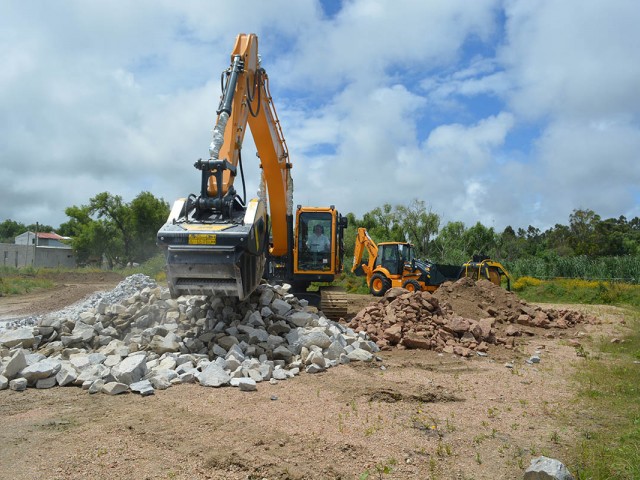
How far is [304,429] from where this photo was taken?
507 centimetres

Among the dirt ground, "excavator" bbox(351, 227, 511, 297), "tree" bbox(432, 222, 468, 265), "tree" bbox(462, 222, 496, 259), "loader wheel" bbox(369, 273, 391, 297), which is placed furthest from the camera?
"tree" bbox(462, 222, 496, 259)

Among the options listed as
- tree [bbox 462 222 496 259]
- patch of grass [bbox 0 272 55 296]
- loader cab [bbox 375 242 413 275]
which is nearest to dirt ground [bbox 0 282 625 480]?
loader cab [bbox 375 242 413 275]

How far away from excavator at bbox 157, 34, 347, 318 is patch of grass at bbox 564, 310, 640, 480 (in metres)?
4.34

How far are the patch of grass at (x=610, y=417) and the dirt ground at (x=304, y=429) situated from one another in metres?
0.18

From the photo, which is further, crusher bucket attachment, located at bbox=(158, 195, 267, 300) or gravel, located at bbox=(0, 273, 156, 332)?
gravel, located at bbox=(0, 273, 156, 332)

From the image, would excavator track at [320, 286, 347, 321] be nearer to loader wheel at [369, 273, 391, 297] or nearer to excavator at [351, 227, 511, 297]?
excavator at [351, 227, 511, 297]

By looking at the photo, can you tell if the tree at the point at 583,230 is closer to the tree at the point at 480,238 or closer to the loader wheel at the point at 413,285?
the tree at the point at 480,238

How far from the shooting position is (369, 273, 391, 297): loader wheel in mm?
20125

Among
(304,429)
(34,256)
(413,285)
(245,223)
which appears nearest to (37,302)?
(413,285)

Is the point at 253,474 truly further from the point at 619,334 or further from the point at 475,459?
the point at 619,334

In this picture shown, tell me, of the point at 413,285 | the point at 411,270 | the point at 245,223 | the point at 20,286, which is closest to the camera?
the point at 245,223

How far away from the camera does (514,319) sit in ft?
43.9

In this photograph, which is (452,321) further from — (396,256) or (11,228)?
(11,228)

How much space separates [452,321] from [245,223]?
16.7 feet
